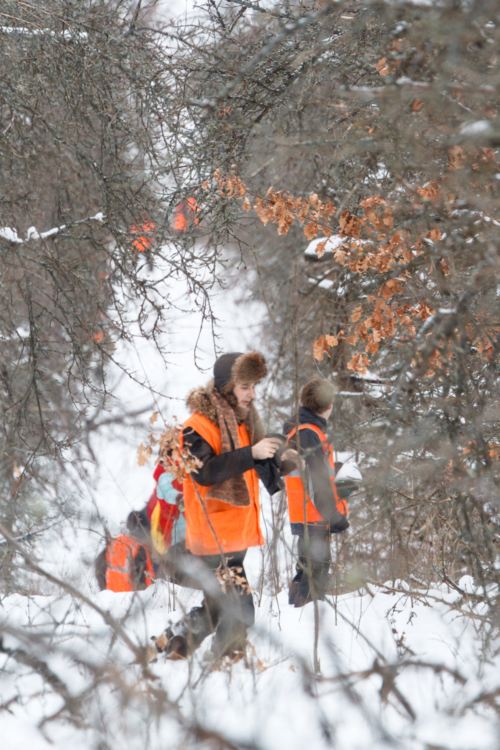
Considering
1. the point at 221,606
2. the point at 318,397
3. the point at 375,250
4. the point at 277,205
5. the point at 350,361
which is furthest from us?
the point at 318,397

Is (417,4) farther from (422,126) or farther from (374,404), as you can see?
(374,404)

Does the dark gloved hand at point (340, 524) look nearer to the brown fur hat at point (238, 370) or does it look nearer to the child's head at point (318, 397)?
the child's head at point (318, 397)

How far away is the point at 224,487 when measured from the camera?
9.85 ft

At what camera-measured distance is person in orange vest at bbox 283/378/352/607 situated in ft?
10.4

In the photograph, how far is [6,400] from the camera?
15.0ft

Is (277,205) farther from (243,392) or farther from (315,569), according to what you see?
(315,569)

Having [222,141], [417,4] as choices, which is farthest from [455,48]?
[222,141]

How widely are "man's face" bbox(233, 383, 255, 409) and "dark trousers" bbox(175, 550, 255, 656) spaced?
796 mm

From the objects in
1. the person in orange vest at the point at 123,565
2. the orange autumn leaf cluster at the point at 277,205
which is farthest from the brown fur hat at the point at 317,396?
the person in orange vest at the point at 123,565

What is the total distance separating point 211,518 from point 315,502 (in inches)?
24.3

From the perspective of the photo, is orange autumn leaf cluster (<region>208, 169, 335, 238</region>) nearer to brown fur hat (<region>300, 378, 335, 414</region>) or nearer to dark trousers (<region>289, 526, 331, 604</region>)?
brown fur hat (<region>300, 378, 335, 414</region>)

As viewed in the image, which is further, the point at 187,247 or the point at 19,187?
the point at 19,187

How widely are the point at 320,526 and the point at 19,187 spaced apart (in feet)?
12.9

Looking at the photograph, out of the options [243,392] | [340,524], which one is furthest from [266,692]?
[243,392]
